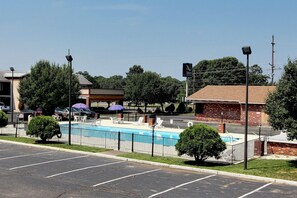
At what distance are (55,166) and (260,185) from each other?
28.5 ft

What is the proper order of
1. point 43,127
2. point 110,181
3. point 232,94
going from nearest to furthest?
point 110,181 < point 43,127 < point 232,94

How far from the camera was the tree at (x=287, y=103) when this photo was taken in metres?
16.9

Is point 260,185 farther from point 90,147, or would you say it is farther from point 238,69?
point 238,69

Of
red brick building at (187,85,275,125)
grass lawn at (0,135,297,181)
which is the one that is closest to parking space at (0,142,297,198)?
grass lawn at (0,135,297,181)

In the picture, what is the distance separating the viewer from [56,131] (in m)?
25.4

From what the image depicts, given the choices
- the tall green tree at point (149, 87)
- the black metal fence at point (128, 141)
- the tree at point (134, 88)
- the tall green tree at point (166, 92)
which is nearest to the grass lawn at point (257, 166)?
the black metal fence at point (128, 141)

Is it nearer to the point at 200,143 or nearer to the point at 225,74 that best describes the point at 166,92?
the point at 225,74

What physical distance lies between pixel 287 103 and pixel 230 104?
2933 cm

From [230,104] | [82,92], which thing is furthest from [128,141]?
[82,92]

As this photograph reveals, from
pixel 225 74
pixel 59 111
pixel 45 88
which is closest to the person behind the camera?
pixel 45 88

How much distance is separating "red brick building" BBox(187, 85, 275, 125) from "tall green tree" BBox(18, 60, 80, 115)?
16.0 meters

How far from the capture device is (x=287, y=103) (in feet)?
56.0

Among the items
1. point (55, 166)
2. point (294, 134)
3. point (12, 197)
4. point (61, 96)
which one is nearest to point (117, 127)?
point (61, 96)

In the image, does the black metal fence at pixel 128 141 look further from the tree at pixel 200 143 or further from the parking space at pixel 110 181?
the parking space at pixel 110 181
